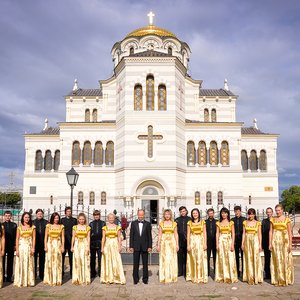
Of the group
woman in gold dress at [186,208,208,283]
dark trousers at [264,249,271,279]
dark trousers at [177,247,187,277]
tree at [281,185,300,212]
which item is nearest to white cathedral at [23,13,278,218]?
dark trousers at [177,247,187,277]

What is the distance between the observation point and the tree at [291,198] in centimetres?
5675

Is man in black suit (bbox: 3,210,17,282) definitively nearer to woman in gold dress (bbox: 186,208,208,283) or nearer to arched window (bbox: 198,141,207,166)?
woman in gold dress (bbox: 186,208,208,283)

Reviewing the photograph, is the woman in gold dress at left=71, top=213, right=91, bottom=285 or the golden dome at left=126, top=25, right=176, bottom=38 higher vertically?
the golden dome at left=126, top=25, right=176, bottom=38

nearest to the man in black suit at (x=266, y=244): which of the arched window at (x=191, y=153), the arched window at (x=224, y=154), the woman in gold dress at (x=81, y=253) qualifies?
the woman in gold dress at (x=81, y=253)

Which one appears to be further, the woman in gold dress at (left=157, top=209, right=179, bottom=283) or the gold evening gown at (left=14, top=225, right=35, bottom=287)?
the woman in gold dress at (left=157, top=209, right=179, bottom=283)

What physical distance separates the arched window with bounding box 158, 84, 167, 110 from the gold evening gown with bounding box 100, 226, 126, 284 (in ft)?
66.8

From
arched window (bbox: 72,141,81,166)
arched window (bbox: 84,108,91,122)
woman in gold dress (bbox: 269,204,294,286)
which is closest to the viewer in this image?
woman in gold dress (bbox: 269,204,294,286)

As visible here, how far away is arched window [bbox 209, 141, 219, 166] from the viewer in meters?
30.8

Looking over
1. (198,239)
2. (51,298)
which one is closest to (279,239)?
(198,239)

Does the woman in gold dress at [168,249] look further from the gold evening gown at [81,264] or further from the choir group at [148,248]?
the gold evening gown at [81,264]

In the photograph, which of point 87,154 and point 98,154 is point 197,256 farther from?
point 87,154

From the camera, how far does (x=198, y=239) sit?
977cm

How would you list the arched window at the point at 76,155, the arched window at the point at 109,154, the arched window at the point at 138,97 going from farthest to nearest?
the arched window at the point at 76,155
the arched window at the point at 109,154
the arched window at the point at 138,97

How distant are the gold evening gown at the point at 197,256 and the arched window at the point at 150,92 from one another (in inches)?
787
